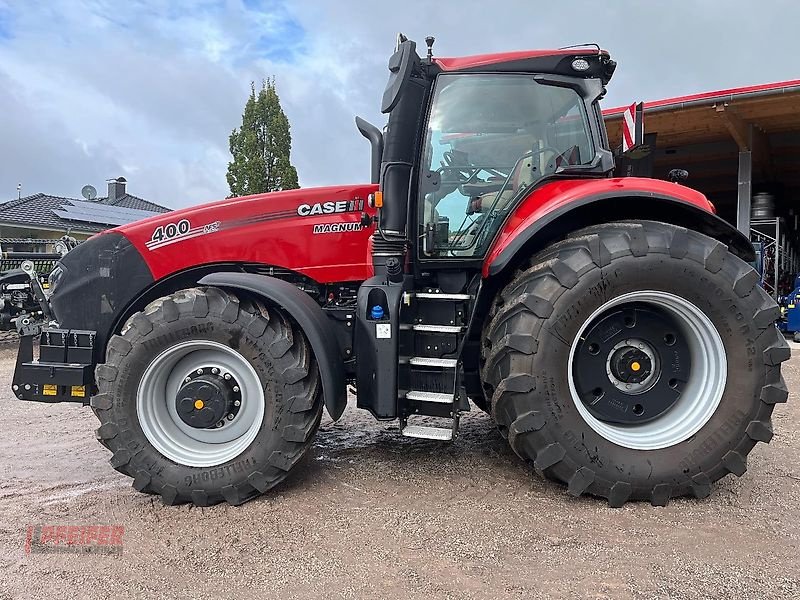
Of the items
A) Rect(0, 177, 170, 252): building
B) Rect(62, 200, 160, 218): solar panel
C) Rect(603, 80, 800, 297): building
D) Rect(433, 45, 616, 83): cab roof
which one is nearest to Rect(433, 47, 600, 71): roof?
Rect(433, 45, 616, 83): cab roof

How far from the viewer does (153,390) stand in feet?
10.3

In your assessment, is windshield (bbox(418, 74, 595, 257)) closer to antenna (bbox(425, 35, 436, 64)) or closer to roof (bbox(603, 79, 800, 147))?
antenna (bbox(425, 35, 436, 64))

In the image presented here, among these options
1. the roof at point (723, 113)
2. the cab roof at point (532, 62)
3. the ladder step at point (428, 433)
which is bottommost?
the ladder step at point (428, 433)

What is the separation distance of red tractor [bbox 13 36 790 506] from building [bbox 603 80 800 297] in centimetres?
536

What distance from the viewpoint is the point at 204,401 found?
3066mm

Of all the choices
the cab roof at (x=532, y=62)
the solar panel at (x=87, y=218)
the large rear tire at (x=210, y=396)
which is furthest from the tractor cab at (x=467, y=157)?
the solar panel at (x=87, y=218)

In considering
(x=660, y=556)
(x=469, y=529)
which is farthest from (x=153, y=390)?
(x=660, y=556)

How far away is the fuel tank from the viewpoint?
3.54 meters

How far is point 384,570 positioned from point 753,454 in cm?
270

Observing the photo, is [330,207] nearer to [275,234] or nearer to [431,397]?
[275,234]

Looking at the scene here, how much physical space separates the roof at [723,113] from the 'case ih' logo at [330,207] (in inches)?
274

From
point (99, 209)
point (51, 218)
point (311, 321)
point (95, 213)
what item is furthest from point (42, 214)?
point (311, 321)

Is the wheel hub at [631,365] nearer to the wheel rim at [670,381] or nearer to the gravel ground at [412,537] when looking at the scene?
the wheel rim at [670,381]

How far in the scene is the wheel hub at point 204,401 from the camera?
10.1ft
